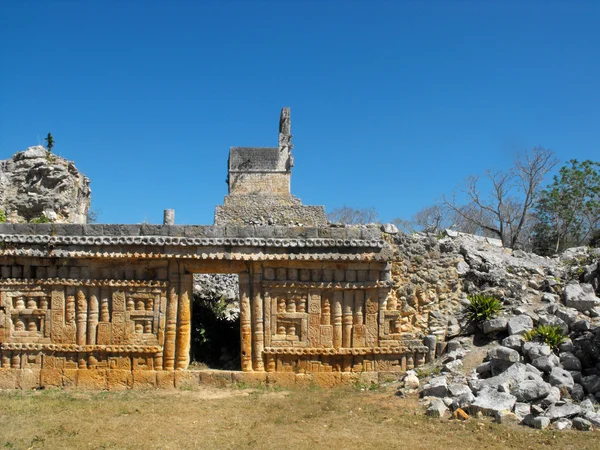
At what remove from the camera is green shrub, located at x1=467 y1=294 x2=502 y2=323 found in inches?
386

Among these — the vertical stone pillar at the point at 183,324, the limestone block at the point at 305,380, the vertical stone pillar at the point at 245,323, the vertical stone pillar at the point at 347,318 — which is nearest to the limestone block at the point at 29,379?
the vertical stone pillar at the point at 183,324

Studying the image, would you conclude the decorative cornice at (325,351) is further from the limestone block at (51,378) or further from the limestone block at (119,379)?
the limestone block at (51,378)

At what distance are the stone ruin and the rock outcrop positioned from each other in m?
4.26

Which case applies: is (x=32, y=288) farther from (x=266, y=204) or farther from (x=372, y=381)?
(x=266, y=204)

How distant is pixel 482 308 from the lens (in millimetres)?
9883

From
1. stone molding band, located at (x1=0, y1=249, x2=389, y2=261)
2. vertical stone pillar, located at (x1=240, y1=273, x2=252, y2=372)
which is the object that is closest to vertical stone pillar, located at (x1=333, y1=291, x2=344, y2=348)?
stone molding band, located at (x1=0, y1=249, x2=389, y2=261)

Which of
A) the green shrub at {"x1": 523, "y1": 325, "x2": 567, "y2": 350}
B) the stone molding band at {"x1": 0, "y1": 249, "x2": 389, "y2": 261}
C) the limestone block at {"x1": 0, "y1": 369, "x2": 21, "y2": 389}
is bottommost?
the limestone block at {"x1": 0, "y1": 369, "x2": 21, "y2": 389}

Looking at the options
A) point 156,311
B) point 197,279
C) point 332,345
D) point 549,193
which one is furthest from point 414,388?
point 549,193

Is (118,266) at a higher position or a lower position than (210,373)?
higher

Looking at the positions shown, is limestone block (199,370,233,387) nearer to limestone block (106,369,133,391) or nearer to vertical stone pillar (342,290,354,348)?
limestone block (106,369,133,391)

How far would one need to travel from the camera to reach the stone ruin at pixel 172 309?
9.62m

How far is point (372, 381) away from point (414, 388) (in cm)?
98

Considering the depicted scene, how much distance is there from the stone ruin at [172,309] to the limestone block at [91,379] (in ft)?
0.06

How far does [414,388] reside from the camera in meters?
8.95
